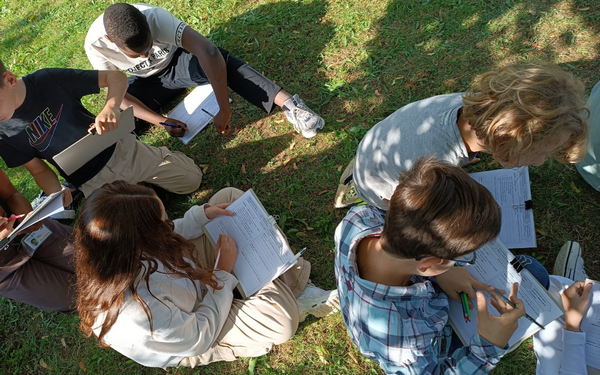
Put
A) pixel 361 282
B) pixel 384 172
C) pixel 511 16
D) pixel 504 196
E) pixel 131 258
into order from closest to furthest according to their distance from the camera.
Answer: pixel 361 282 → pixel 131 258 → pixel 384 172 → pixel 504 196 → pixel 511 16

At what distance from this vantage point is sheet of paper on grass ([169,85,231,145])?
12.5 feet

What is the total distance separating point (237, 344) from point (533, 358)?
2.14 m

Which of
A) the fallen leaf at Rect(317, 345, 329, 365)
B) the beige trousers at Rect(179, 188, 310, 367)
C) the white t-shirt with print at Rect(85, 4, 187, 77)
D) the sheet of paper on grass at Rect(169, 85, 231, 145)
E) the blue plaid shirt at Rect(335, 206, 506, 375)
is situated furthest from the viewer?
the sheet of paper on grass at Rect(169, 85, 231, 145)

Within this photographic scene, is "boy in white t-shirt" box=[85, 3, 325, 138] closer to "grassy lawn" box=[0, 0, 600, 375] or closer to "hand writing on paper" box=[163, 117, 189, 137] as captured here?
"hand writing on paper" box=[163, 117, 189, 137]

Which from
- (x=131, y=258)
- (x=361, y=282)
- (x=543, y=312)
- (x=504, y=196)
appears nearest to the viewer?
(x=361, y=282)

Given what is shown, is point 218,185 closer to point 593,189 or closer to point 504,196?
point 504,196

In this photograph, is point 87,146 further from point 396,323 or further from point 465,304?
point 465,304

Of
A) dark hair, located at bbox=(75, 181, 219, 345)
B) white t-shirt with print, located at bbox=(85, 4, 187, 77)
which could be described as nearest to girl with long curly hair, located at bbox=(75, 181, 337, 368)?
dark hair, located at bbox=(75, 181, 219, 345)

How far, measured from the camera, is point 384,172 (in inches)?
94.5

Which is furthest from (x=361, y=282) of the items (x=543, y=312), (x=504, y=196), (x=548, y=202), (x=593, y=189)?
(x=593, y=189)

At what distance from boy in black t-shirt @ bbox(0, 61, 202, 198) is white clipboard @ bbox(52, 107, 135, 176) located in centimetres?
6

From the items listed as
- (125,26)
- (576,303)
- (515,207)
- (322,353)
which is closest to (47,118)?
(125,26)

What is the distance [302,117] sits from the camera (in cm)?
345

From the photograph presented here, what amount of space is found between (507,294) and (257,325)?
5.49ft
